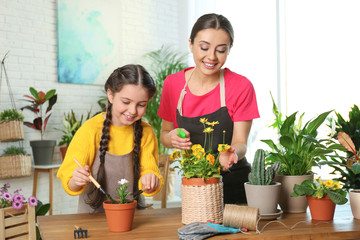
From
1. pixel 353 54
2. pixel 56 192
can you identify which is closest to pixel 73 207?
pixel 56 192

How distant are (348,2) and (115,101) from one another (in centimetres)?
290

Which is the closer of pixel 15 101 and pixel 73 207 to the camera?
pixel 15 101

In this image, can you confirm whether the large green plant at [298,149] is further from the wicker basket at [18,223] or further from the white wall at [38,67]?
the white wall at [38,67]

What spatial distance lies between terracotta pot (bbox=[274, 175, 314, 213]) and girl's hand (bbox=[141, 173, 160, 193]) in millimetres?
567

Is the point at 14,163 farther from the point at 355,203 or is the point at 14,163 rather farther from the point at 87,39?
the point at 355,203

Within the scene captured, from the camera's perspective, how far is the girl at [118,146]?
172 cm

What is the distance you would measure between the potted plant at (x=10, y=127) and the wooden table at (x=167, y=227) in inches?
125

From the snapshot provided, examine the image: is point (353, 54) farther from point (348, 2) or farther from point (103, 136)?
point (103, 136)

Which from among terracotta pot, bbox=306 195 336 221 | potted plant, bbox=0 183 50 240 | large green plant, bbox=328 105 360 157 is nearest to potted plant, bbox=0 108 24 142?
potted plant, bbox=0 183 50 240

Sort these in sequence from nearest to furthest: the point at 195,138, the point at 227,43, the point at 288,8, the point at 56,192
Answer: the point at 227,43 → the point at 195,138 → the point at 288,8 → the point at 56,192

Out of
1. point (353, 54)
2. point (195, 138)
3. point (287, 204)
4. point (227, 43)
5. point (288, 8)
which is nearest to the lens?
point (287, 204)

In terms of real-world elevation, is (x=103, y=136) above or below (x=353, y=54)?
below

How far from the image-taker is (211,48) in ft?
5.91

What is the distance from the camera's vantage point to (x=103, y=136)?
181cm
